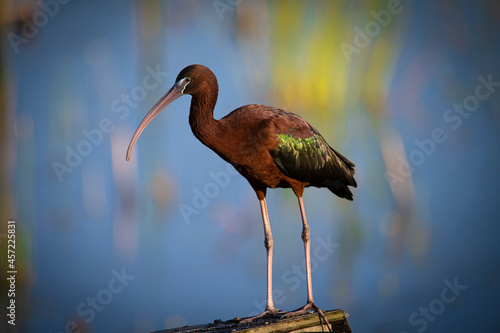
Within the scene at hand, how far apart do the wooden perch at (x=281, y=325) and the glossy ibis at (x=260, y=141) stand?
0.69 feet

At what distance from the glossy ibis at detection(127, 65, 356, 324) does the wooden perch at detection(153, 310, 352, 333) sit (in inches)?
8.3

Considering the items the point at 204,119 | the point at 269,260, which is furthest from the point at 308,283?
the point at 204,119

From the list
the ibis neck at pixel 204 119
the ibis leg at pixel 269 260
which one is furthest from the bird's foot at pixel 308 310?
the ibis neck at pixel 204 119

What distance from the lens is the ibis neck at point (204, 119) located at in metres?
5.38

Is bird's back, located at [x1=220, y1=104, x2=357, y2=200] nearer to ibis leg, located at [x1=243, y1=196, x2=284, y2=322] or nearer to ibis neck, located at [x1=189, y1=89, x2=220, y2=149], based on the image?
ibis neck, located at [x1=189, y1=89, x2=220, y2=149]

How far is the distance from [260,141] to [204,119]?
58cm

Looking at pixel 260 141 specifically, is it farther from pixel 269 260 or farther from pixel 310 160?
pixel 269 260

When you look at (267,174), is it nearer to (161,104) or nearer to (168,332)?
(161,104)

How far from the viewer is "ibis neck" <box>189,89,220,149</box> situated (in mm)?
5383

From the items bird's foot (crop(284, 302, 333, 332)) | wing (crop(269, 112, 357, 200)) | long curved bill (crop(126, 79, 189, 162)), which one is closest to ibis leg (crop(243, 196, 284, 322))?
bird's foot (crop(284, 302, 333, 332))

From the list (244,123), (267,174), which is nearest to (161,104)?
(244,123)

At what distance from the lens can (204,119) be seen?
544 cm

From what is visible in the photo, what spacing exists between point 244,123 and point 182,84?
2.45ft

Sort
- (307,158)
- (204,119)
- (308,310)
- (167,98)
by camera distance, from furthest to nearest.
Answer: (307,158)
(167,98)
(204,119)
(308,310)
